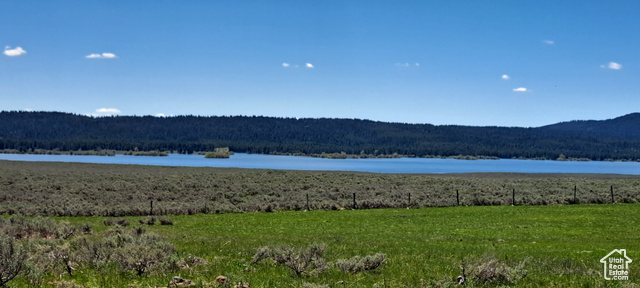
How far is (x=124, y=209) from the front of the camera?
38094mm

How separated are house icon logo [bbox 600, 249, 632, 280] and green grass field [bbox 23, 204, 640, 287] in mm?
214

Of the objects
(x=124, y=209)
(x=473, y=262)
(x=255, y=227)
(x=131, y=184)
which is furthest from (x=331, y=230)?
(x=131, y=184)

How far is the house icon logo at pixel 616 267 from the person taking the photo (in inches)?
539

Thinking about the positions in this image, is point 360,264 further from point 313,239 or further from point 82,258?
point 313,239

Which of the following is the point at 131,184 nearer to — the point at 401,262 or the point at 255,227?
the point at 255,227

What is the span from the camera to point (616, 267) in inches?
592

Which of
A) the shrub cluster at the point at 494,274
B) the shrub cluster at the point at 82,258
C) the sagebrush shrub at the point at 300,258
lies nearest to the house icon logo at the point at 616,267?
the shrub cluster at the point at 494,274

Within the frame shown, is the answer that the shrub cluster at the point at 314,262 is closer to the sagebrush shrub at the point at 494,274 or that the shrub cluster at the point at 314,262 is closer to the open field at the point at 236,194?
the sagebrush shrub at the point at 494,274

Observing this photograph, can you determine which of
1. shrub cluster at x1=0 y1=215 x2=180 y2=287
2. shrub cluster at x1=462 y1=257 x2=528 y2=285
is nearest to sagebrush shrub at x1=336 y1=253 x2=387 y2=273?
shrub cluster at x1=462 y1=257 x2=528 y2=285

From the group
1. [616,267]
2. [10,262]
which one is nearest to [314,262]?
[10,262]

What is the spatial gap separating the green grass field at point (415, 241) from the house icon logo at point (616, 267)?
21 cm

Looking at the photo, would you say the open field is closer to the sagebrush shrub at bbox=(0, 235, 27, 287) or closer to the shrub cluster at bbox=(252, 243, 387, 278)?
the shrub cluster at bbox=(252, 243, 387, 278)

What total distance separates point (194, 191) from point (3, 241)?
4238 centimetres

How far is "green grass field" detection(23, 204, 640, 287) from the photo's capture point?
1360 cm
